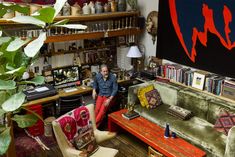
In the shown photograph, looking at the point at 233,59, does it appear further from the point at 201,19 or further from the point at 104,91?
the point at 104,91

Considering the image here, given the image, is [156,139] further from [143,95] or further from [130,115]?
[143,95]

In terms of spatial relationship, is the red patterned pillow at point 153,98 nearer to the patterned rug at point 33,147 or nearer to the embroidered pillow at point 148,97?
the embroidered pillow at point 148,97

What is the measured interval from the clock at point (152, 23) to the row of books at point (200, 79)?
0.77 meters

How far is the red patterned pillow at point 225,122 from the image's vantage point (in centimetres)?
414

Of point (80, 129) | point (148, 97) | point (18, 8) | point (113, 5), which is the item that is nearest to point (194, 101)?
point (148, 97)

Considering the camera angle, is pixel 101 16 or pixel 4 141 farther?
pixel 101 16

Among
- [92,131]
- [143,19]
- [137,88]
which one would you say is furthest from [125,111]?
[143,19]

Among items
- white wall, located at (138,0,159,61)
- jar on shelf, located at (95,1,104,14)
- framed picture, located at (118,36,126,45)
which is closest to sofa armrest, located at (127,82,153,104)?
white wall, located at (138,0,159,61)

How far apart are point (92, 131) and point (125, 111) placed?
140cm

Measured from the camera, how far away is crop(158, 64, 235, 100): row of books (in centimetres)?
452

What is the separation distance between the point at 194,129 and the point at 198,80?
102cm

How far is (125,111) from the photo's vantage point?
5121 millimetres

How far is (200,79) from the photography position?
16.2 feet

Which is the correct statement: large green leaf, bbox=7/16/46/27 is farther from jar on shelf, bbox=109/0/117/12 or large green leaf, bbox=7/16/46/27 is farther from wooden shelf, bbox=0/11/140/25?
jar on shelf, bbox=109/0/117/12
